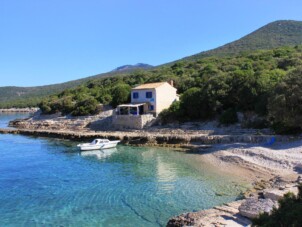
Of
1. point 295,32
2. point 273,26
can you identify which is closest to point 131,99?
point 295,32

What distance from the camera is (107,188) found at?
22391mm

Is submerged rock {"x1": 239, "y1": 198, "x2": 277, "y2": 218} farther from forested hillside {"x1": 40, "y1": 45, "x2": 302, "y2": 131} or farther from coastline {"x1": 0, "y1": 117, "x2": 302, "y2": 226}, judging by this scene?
forested hillside {"x1": 40, "y1": 45, "x2": 302, "y2": 131}

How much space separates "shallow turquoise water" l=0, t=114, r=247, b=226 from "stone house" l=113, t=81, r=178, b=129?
13237 mm

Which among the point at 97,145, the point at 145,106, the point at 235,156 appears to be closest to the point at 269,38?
the point at 145,106

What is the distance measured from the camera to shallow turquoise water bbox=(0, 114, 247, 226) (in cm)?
1719

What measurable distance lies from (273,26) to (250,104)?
110m

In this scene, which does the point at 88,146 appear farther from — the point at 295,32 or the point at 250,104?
the point at 295,32

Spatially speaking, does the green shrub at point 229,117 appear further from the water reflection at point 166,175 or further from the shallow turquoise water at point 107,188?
the water reflection at point 166,175

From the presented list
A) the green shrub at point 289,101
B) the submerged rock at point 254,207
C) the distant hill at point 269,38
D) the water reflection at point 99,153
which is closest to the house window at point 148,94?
the water reflection at point 99,153

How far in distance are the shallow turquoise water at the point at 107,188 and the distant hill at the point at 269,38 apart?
96.2 metres

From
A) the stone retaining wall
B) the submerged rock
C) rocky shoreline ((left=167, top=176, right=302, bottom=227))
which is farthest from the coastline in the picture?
the stone retaining wall

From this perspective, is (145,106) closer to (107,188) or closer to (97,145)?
(97,145)

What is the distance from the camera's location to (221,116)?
43562 mm

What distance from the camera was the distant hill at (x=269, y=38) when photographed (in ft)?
393
